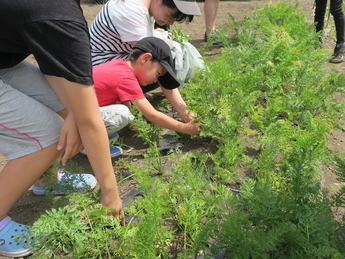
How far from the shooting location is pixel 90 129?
1545 millimetres

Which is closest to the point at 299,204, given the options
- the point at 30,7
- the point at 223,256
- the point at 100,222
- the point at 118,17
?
the point at 223,256

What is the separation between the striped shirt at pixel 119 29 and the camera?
2.77 meters

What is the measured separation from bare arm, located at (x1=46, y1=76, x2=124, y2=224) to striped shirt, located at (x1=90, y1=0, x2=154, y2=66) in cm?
121

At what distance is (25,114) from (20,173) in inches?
12.8

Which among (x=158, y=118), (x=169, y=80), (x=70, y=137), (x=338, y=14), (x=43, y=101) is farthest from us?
(x=338, y=14)

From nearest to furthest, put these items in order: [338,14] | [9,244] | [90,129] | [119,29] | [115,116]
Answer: [90,129]
[9,244]
[115,116]
[119,29]
[338,14]

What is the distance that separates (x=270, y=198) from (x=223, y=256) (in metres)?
0.42

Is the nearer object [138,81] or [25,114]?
[25,114]

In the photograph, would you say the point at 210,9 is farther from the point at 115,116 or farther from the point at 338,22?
the point at 115,116

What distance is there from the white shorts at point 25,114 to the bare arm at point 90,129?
11cm

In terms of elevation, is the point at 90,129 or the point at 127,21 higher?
the point at 127,21

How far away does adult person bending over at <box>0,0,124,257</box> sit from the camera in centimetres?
133

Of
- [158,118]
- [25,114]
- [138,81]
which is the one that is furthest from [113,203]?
[138,81]

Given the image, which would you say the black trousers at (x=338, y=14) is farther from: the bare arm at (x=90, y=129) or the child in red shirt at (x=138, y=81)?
the bare arm at (x=90, y=129)
